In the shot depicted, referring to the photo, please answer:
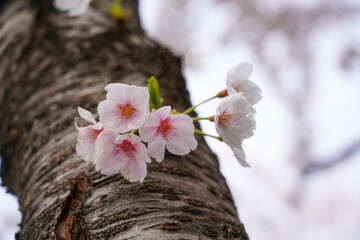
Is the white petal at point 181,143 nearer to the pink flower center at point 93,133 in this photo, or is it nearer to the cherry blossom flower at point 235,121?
the cherry blossom flower at point 235,121

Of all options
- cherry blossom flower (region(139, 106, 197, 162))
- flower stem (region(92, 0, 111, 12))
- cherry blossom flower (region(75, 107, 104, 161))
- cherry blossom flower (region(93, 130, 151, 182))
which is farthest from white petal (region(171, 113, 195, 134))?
flower stem (region(92, 0, 111, 12))

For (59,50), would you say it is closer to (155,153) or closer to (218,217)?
(155,153)

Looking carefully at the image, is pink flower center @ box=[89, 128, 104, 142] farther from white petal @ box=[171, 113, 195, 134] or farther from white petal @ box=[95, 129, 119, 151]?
white petal @ box=[171, 113, 195, 134]

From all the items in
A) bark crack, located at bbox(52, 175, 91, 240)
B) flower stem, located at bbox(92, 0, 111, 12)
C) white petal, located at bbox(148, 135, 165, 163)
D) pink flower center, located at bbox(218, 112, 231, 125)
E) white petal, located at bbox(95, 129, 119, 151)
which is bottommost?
bark crack, located at bbox(52, 175, 91, 240)

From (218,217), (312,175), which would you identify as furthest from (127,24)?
(312,175)

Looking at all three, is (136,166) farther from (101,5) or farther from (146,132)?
(101,5)

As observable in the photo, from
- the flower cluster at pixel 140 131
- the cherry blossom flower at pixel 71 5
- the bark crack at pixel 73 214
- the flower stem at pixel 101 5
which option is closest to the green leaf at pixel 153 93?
the flower cluster at pixel 140 131
